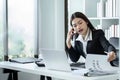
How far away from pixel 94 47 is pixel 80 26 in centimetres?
44

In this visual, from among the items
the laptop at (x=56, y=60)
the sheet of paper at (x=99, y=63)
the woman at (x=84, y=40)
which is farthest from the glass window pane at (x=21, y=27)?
the sheet of paper at (x=99, y=63)

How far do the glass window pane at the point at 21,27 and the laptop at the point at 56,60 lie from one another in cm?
199

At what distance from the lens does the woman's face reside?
12.8ft

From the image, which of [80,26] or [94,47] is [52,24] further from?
[94,47]

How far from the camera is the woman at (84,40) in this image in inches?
139

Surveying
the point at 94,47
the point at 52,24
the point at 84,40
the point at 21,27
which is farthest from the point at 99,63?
the point at 52,24

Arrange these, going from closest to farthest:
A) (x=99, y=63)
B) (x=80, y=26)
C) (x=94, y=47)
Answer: (x=99, y=63), (x=94, y=47), (x=80, y=26)

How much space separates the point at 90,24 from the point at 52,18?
1.20m

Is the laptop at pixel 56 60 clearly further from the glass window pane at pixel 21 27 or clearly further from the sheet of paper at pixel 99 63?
the glass window pane at pixel 21 27

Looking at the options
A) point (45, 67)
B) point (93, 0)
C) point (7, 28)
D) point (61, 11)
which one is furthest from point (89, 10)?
point (45, 67)

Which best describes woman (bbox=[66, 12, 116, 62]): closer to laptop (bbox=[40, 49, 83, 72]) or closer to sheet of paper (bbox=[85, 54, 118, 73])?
laptop (bbox=[40, 49, 83, 72])

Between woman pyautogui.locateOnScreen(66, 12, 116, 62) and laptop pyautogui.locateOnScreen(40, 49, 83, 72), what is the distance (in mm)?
829

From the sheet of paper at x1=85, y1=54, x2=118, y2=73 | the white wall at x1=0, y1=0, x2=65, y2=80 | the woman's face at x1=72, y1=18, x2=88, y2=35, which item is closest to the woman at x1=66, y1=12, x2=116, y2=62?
the woman's face at x1=72, y1=18, x2=88, y2=35

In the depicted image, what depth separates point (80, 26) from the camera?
3.93 meters
